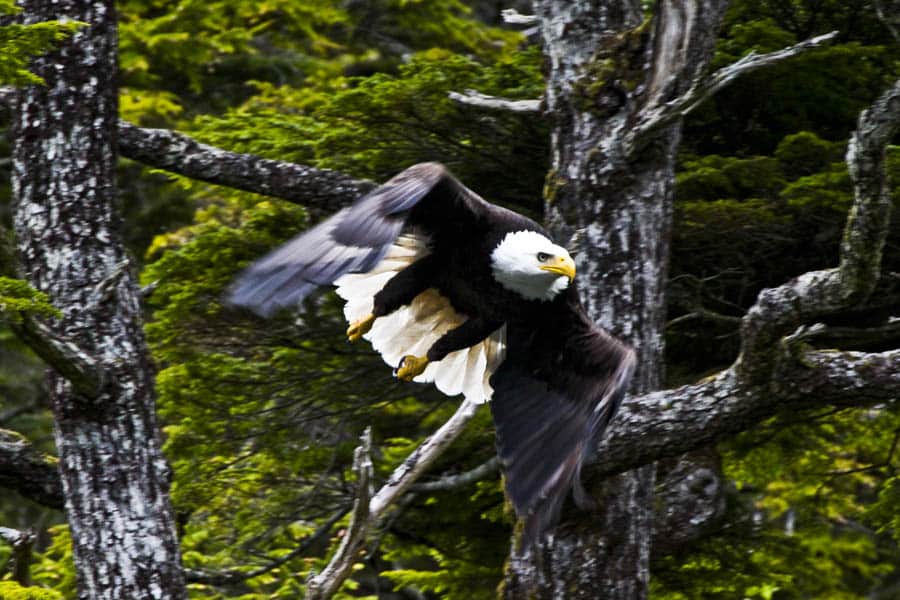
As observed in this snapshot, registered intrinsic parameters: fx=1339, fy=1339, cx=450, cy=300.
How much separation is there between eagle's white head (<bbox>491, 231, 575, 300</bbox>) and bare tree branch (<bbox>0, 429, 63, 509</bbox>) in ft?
6.42

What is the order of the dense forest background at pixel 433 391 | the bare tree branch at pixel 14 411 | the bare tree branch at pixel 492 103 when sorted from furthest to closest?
the bare tree branch at pixel 14 411
the dense forest background at pixel 433 391
the bare tree branch at pixel 492 103

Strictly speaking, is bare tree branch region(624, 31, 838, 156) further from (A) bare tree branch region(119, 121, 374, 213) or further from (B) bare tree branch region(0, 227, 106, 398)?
(B) bare tree branch region(0, 227, 106, 398)

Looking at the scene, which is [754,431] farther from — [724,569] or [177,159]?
[177,159]

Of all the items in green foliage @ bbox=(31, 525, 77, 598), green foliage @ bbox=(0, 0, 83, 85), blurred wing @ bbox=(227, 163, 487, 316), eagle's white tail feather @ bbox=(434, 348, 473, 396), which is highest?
green foliage @ bbox=(0, 0, 83, 85)

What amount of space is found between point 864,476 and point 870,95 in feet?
9.19

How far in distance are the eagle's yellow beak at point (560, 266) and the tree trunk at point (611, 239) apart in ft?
2.30

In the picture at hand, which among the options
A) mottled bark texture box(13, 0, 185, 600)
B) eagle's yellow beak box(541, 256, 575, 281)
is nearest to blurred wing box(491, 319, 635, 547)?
eagle's yellow beak box(541, 256, 575, 281)

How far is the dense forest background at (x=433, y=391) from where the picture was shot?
21.1 feet

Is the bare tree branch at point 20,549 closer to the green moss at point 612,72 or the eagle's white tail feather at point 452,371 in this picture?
the eagle's white tail feather at point 452,371

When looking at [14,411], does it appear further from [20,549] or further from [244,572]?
[20,549]

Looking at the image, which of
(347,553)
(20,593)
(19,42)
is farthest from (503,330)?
(19,42)

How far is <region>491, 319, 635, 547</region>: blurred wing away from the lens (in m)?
4.82

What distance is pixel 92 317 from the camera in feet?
16.5

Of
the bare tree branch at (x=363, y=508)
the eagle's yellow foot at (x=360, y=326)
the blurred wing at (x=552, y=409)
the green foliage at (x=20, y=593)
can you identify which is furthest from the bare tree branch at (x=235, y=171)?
the green foliage at (x=20, y=593)
